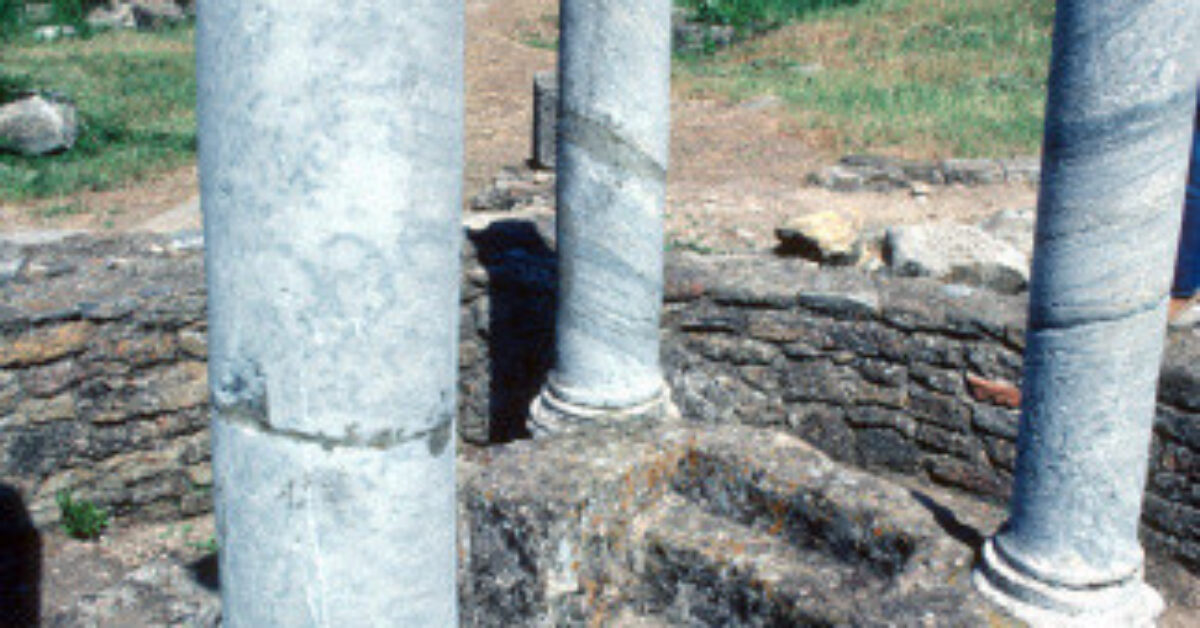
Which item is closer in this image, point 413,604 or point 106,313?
point 413,604

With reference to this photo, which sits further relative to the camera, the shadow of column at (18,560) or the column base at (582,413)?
the column base at (582,413)

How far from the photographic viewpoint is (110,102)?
13.5 metres

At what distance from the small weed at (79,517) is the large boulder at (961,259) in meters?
4.91

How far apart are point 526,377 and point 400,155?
4218 millimetres

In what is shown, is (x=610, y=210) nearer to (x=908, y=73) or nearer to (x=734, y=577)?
(x=734, y=577)

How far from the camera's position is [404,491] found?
1.59 metres

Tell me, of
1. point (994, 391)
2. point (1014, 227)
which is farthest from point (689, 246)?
point (994, 391)

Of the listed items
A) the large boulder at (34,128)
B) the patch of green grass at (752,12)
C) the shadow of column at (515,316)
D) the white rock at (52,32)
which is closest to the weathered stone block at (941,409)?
the shadow of column at (515,316)

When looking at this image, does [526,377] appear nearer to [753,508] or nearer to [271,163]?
[753,508]

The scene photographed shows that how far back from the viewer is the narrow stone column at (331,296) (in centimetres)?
138

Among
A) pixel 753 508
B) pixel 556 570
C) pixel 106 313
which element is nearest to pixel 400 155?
pixel 556 570

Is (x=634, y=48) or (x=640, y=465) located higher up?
(x=634, y=48)

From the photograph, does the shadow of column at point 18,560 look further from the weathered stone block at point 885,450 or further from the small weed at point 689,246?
the small weed at point 689,246

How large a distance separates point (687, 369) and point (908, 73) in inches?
393
